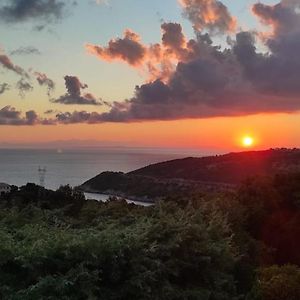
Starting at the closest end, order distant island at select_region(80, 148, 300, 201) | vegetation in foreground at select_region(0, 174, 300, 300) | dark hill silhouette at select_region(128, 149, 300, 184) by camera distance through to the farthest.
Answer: vegetation in foreground at select_region(0, 174, 300, 300), distant island at select_region(80, 148, 300, 201), dark hill silhouette at select_region(128, 149, 300, 184)

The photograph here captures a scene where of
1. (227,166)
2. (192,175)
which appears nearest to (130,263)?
(192,175)

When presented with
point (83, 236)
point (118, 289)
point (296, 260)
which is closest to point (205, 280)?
point (118, 289)

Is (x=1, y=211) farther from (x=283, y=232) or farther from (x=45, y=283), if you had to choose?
(x=283, y=232)

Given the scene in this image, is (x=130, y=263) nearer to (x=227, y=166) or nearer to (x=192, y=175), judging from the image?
(x=192, y=175)

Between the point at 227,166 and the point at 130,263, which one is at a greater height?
the point at 130,263

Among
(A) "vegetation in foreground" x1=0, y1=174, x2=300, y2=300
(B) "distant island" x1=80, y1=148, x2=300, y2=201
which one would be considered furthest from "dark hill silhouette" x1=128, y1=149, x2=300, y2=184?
(A) "vegetation in foreground" x1=0, y1=174, x2=300, y2=300

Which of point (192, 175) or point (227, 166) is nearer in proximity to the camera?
point (227, 166)

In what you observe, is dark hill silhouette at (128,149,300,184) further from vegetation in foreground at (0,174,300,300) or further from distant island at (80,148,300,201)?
vegetation in foreground at (0,174,300,300)

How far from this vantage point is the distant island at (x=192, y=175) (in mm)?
61875

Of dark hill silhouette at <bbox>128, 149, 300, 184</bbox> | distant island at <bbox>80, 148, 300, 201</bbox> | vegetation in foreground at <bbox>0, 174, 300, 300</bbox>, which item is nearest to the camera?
vegetation in foreground at <bbox>0, 174, 300, 300</bbox>

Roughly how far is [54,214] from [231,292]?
428 centimetres

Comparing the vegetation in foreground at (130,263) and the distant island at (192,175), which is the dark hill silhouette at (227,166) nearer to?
the distant island at (192,175)

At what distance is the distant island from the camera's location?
6188 centimetres

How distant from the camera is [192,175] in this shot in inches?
2830
